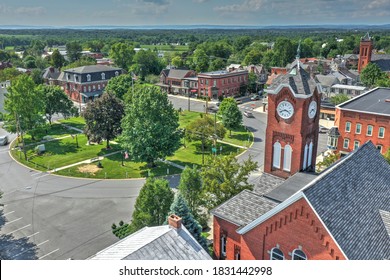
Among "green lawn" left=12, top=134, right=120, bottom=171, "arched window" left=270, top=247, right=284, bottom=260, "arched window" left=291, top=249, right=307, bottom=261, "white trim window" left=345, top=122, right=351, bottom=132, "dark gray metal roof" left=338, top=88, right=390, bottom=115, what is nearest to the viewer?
"arched window" left=291, top=249, right=307, bottom=261

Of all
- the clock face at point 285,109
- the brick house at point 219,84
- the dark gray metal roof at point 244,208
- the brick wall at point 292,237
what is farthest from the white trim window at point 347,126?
the brick house at point 219,84

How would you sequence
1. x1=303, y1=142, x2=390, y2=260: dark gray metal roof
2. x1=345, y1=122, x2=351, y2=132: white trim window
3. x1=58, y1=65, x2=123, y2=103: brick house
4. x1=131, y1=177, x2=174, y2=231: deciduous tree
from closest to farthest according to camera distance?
1. x1=303, y1=142, x2=390, y2=260: dark gray metal roof
2. x1=131, y1=177, x2=174, y2=231: deciduous tree
3. x1=345, y1=122, x2=351, y2=132: white trim window
4. x1=58, y1=65, x2=123, y2=103: brick house

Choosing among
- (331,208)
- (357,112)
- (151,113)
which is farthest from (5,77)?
(331,208)

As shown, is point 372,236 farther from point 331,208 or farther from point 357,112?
point 357,112

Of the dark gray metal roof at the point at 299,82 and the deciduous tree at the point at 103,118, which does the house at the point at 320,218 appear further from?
the deciduous tree at the point at 103,118

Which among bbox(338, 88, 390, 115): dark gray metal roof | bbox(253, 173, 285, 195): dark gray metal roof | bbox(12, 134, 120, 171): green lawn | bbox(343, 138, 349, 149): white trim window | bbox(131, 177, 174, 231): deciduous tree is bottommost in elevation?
bbox(12, 134, 120, 171): green lawn

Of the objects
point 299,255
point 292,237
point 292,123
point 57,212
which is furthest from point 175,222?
point 57,212

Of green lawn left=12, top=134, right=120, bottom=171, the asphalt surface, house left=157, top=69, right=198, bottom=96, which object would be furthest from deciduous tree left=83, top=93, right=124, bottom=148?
house left=157, top=69, right=198, bottom=96

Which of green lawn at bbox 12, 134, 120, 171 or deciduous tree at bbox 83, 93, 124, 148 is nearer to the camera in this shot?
green lawn at bbox 12, 134, 120, 171

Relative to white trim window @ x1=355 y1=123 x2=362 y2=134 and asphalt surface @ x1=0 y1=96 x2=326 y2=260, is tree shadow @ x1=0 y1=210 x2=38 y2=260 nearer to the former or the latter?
asphalt surface @ x1=0 y1=96 x2=326 y2=260
